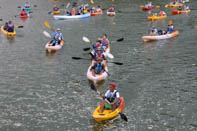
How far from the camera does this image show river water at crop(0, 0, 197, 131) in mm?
15766

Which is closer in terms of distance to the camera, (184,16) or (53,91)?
(53,91)

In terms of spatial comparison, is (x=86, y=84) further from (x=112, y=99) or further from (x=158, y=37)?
(x=158, y=37)

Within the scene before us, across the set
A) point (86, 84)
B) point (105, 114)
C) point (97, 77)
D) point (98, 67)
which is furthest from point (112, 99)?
point (98, 67)

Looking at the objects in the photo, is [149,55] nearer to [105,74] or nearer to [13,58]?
[105,74]

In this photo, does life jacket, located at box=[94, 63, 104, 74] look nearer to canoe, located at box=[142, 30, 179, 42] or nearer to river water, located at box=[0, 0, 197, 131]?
river water, located at box=[0, 0, 197, 131]

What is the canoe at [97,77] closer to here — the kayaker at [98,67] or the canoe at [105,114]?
the kayaker at [98,67]

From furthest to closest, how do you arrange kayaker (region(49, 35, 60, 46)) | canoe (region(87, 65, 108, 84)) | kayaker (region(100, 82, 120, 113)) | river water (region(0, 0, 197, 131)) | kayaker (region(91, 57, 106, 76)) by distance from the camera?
1. kayaker (region(49, 35, 60, 46))
2. kayaker (region(91, 57, 106, 76))
3. canoe (region(87, 65, 108, 84))
4. kayaker (region(100, 82, 120, 113))
5. river water (region(0, 0, 197, 131))

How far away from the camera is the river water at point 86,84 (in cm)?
1577

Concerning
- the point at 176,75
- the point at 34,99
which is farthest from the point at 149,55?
the point at 34,99

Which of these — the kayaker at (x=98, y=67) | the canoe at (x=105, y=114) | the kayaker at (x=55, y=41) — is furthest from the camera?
the kayaker at (x=55, y=41)

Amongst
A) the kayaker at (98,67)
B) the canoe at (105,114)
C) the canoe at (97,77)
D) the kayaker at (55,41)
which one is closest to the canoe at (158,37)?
the kayaker at (55,41)

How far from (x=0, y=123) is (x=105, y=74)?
28.9ft

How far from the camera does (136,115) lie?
16.4 meters

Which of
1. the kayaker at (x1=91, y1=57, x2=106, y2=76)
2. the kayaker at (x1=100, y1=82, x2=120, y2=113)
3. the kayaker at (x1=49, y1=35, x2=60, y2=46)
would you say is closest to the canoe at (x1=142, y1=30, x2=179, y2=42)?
the kayaker at (x1=49, y1=35, x2=60, y2=46)
